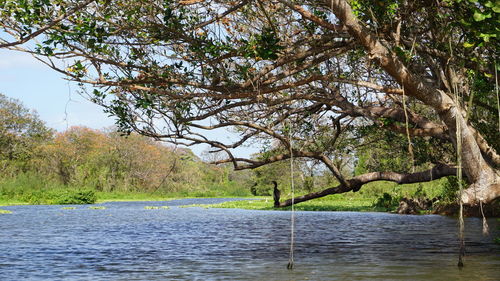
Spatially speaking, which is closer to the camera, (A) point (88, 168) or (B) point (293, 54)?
(B) point (293, 54)

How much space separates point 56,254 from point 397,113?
9.72 metres

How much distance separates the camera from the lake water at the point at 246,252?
1115cm

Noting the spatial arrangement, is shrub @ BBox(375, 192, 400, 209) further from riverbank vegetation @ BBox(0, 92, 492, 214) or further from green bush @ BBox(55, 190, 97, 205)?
green bush @ BBox(55, 190, 97, 205)

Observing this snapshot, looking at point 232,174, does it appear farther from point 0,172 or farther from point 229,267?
point 229,267

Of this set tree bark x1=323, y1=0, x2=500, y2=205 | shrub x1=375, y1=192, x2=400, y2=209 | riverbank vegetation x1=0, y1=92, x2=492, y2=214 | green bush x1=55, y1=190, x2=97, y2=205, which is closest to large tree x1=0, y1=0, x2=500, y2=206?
tree bark x1=323, y1=0, x2=500, y2=205

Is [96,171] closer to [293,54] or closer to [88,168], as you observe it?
[88,168]

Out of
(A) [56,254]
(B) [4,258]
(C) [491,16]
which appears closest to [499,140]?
(C) [491,16]

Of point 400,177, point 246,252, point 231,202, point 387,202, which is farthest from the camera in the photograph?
point 231,202

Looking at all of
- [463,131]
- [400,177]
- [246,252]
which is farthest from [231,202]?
[463,131]

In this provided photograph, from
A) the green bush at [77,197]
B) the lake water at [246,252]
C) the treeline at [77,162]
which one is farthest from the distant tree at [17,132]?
the lake water at [246,252]

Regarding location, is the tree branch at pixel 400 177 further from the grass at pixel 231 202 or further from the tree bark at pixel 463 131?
the grass at pixel 231 202

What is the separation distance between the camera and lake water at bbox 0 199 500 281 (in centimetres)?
1115

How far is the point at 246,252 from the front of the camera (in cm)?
1509

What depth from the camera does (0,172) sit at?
2281 inches
